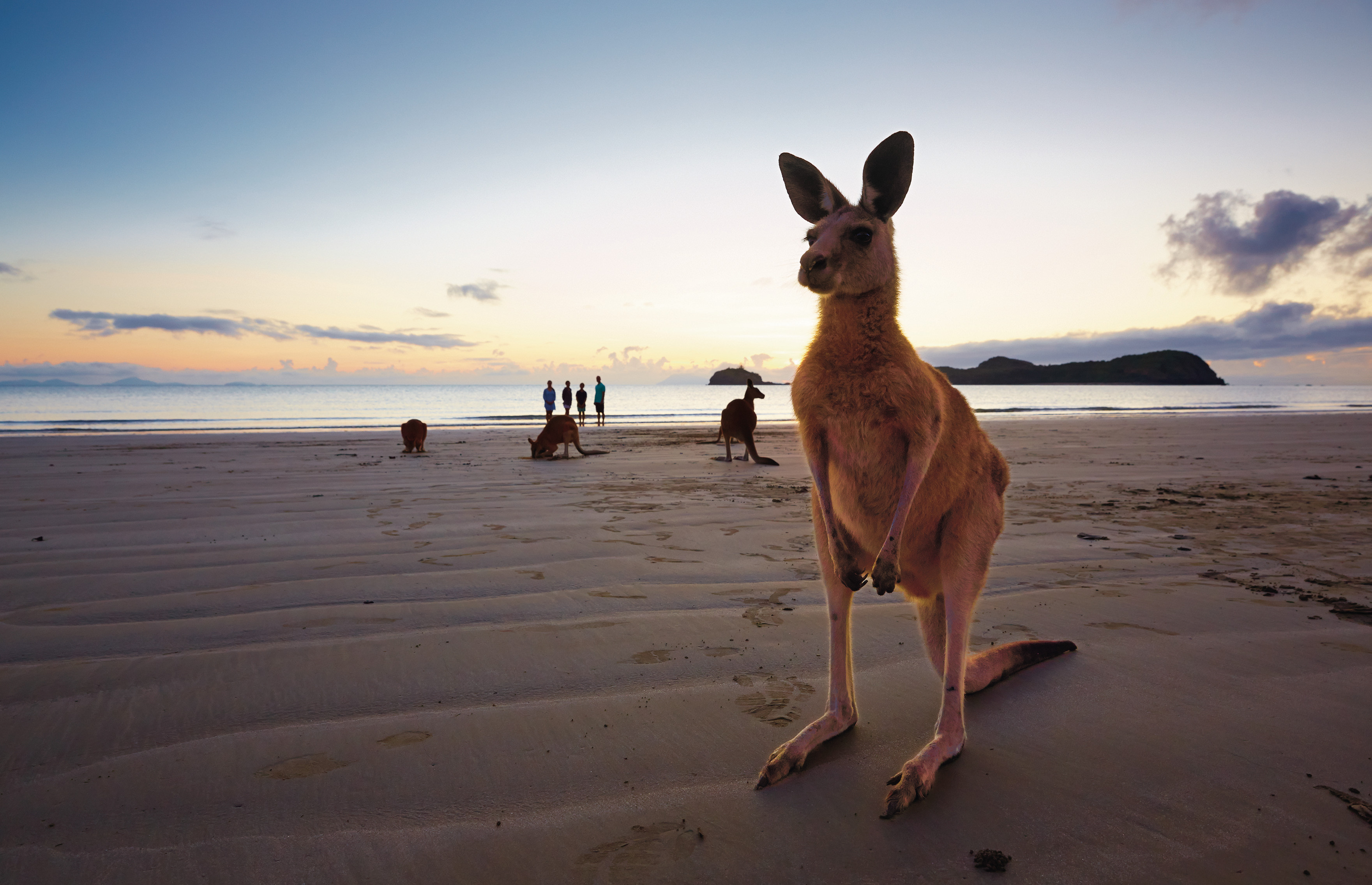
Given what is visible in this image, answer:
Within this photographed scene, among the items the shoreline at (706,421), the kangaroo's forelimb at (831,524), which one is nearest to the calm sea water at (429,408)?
the shoreline at (706,421)

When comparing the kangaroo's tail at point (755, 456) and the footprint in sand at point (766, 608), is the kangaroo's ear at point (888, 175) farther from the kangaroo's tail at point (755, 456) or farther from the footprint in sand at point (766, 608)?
the kangaroo's tail at point (755, 456)

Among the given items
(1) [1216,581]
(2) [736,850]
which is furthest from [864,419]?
(1) [1216,581]

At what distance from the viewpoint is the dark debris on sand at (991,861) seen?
1.57 metres

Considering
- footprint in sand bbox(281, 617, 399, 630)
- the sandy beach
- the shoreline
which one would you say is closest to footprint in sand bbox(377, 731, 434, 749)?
the sandy beach

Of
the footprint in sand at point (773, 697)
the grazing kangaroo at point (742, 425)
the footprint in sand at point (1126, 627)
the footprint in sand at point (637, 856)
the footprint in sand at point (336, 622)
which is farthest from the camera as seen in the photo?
the grazing kangaroo at point (742, 425)

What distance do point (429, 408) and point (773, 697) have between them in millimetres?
44930

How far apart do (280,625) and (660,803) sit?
2.18 m

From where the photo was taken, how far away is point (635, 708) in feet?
7.64

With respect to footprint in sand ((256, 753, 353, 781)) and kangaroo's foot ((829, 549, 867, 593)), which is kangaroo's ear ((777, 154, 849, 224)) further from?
footprint in sand ((256, 753, 353, 781))

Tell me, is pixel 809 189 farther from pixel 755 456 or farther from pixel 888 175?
pixel 755 456

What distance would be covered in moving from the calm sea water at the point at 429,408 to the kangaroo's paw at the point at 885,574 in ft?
27.0

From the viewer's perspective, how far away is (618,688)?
97.3 inches

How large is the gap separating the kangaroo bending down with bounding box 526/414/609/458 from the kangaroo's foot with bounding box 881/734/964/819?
31.8 feet

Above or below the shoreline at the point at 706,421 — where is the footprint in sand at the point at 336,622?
below
